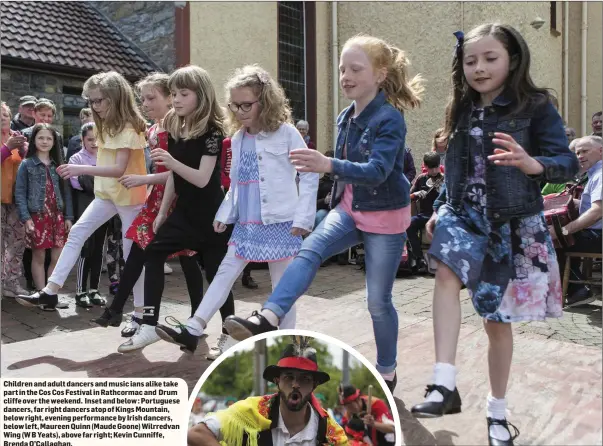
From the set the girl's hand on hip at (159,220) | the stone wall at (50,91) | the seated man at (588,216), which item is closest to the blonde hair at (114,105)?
the girl's hand on hip at (159,220)

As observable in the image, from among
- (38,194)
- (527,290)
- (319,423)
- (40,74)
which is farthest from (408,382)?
(40,74)

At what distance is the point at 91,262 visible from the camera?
573 cm

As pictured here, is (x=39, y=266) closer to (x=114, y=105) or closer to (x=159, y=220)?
(x=114, y=105)

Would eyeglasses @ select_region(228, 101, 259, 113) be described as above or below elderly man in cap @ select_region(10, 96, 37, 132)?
below

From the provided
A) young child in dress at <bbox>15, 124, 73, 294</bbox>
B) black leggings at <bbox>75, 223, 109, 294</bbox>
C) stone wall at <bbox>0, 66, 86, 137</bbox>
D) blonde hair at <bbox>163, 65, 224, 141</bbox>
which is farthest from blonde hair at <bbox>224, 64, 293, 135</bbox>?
stone wall at <bbox>0, 66, 86, 137</bbox>

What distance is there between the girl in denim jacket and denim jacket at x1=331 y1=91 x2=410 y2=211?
31 centimetres

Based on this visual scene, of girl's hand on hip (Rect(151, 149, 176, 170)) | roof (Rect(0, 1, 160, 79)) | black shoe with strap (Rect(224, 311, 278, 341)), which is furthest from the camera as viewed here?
roof (Rect(0, 1, 160, 79))

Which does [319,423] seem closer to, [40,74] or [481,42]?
[481,42]

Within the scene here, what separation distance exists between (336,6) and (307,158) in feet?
42.2

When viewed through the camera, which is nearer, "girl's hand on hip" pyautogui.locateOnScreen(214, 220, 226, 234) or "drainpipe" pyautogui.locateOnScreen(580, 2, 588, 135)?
"girl's hand on hip" pyautogui.locateOnScreen(214, 220, 226, 234)

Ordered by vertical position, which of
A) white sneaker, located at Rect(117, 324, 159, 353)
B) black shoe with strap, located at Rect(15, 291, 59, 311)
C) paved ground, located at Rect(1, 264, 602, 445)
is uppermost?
black shoe with strap, located at Rect(15, 291, 59, 311)

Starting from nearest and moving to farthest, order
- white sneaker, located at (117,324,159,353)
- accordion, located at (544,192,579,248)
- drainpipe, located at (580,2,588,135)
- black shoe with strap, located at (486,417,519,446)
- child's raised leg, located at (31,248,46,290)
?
1. black shoe with strap, located at (486,417,519,446)
2. white sneaker, located at (117,324,159,353)
3. accordion, located at (544,192,579,248)
4. child's raised leg, located at (31,248,46,290)
5. drainpipe, located at (580,2,588,135)

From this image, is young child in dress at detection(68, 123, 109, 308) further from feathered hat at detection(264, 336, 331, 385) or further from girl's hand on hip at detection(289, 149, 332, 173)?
feathered hat at detection(264, 336, 331, 385)

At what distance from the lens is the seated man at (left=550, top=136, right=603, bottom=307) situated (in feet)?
17.8
